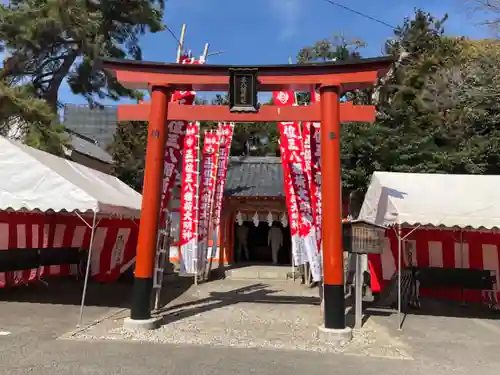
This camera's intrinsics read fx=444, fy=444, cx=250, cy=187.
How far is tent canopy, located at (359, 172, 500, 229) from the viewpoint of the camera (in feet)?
25.1

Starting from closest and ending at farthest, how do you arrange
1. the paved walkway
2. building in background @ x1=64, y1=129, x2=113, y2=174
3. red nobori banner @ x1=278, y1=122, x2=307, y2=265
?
the paved walkway < red nobori banner @ x1=278, y1=122, x2=307, y2=265 < building in background @ x1=64, y1=129, x2=113, y2=174

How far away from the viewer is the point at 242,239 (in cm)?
1812

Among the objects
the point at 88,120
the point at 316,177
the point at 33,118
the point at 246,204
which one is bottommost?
the point at 316,177

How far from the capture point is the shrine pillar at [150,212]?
683 centimetres

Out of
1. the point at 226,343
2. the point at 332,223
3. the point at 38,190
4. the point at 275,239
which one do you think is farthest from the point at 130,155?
the point at 226,343

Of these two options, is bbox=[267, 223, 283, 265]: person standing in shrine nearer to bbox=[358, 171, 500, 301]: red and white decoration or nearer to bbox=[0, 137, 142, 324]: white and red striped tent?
bbox=[0, 137, 142, 324]: white and red striped tent

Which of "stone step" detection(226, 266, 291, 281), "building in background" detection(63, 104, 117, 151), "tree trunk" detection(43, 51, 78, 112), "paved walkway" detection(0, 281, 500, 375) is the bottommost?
"paved walkway" detection(0, 281, 500, 375)

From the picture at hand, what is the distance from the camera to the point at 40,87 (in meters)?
16.2

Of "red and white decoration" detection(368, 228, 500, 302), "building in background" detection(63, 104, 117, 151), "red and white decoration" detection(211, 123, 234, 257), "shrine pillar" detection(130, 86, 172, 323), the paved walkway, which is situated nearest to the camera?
the paved walkway

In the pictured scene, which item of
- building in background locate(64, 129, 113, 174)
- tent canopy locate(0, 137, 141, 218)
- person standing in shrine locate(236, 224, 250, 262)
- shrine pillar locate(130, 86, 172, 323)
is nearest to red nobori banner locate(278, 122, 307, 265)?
shrine pillar locate(130, 86, 172, 323)

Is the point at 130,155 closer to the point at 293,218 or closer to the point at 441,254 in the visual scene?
the point at 293,218

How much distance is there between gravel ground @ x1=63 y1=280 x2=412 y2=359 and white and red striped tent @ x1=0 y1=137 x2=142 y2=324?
1530 millimetres

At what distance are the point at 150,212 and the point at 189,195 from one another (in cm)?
489

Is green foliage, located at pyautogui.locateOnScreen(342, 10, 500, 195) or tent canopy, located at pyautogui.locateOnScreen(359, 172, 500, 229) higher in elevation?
green foliage, located at pyautogui.locateOnScreen(342, 10, 500, 195)
